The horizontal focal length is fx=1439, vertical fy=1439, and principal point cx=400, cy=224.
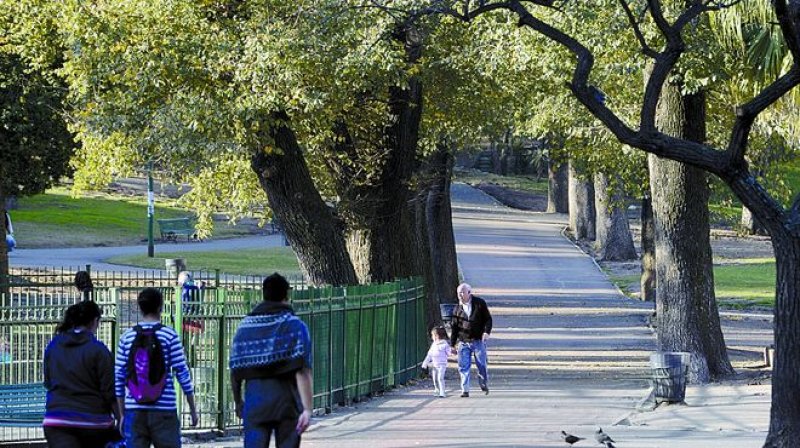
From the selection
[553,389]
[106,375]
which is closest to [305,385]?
[106,375]

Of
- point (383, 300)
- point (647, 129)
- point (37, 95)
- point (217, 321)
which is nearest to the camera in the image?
point (647, 129)

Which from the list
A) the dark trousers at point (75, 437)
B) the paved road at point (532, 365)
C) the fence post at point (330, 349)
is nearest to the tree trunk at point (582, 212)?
the paved road at point (532, 365)

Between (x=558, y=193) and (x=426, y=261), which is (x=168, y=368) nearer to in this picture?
(x=426, y=261)

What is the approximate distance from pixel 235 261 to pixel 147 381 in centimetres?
3657

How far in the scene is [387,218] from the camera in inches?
938

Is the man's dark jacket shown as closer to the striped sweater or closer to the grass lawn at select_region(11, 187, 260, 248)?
the striped sweater

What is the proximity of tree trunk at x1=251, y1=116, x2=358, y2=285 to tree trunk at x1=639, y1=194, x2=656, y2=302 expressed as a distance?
1661 cm

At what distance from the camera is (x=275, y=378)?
9398 mm

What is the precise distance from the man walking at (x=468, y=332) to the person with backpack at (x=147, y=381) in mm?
10518

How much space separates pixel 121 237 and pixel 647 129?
45702 millimetres

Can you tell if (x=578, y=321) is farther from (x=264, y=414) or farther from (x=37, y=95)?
(x=264, y=414)

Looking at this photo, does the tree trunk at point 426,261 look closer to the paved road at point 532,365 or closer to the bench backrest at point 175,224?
the paved road at point 532,365

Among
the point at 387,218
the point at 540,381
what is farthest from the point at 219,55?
the point at 540,381

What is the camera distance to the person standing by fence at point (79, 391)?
9367 mm
